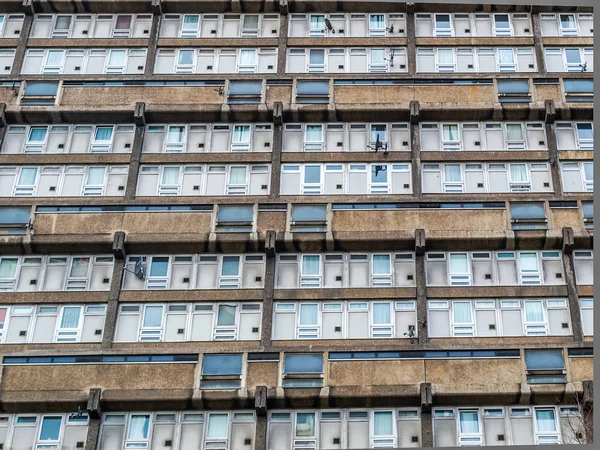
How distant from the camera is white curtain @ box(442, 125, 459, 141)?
51.0 m

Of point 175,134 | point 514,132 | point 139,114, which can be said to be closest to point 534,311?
point 514,132

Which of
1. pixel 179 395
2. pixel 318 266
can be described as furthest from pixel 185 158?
pixel 179 395

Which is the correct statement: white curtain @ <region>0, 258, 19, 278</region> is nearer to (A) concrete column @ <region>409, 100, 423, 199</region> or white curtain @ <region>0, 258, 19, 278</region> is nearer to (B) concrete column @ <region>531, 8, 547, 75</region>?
(A) concrete column @ <region>409, 100, 423, 199</region>

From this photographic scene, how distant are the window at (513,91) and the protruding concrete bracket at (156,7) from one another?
15.8 metres

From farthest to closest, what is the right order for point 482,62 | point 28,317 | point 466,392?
point 482,62
point 28,317
point 466,392

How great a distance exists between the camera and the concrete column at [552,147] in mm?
49219

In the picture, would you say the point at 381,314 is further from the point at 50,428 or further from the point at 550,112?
the point at 50,428

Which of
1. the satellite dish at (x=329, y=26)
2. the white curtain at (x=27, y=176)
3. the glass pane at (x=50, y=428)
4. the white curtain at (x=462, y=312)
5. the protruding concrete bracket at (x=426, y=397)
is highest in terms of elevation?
the satellite dish at (x=329, y=26)

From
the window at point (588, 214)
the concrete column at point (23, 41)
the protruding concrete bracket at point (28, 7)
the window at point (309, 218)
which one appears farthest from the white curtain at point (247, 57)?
the window at point (588, 214)

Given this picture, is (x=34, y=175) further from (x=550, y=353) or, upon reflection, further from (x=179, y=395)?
(x=550, y=353)

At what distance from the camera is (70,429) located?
4369 cm

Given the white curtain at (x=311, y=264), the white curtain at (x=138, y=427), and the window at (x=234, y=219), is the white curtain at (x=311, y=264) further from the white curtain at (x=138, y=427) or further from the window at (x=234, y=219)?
the white curtain at (x=138, y=427)

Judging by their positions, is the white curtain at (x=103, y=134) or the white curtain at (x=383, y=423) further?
the white curtain at (x=103, y=134)

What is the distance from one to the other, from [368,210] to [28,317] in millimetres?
14014
